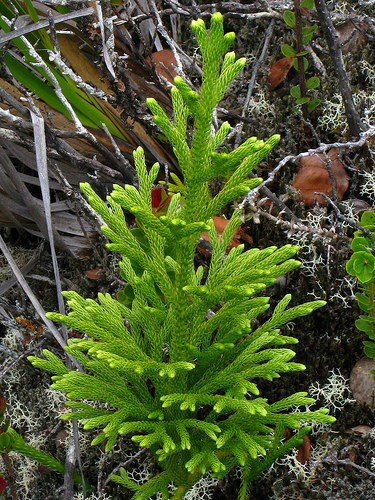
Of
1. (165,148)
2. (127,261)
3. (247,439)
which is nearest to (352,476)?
(247,439)

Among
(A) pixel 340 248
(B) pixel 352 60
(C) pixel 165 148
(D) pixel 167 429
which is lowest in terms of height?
(D) pixel 167 429

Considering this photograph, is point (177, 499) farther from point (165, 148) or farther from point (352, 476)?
point (165, 148)

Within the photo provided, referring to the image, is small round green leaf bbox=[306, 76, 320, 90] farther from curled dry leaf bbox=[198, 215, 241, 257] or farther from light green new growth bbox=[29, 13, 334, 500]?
light green new growth bbox=[29, 13, 334, 500]

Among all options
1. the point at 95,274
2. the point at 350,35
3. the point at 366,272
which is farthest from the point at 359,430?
the point at 350,35

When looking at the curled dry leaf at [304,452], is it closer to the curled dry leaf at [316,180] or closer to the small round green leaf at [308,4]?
the curled dry leaf at [316,180]

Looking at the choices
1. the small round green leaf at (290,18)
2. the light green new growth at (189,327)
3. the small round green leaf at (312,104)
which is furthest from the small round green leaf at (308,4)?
the light green new growth at (189,327)

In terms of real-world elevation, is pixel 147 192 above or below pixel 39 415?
above

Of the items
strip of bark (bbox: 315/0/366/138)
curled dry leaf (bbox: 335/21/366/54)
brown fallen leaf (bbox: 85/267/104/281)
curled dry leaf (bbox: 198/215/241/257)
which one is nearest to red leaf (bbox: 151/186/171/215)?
curled dry leaf (bbox: 198/215/241/257)
